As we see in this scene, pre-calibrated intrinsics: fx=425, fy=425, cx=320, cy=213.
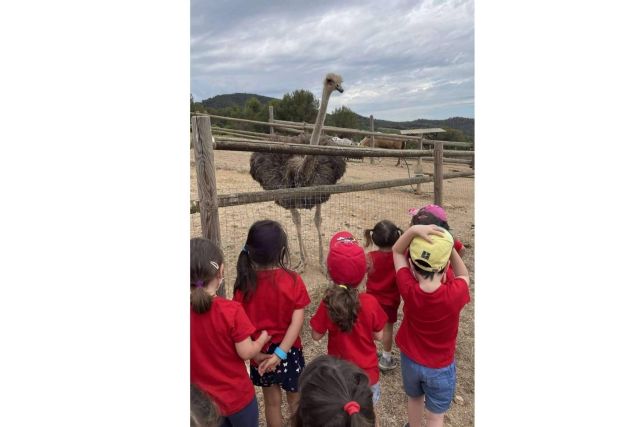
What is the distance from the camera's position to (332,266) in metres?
1.29

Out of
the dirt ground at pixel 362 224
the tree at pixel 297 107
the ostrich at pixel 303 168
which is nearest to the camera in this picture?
the dirt ground at pixel 362 224

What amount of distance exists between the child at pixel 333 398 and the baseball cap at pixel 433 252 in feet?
1.30

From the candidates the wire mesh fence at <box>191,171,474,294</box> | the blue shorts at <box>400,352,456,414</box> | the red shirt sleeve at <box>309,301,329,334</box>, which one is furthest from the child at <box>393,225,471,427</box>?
the wire mesh fence at <box>191,171,474,294</box>

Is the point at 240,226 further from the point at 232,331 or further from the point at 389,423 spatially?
the point at 232,331

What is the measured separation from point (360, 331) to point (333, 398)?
0.50 metres

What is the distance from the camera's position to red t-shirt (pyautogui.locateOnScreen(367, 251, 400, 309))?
1785 millimetres

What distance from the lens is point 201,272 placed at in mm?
1113

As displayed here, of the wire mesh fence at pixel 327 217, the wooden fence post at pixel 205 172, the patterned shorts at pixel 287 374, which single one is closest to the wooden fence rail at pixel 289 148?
the wooden fence post at pixel 205 172

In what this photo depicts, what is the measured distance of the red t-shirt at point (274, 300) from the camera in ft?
4.38

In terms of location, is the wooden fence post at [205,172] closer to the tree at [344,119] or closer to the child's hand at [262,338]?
the child's hand at [262,338]

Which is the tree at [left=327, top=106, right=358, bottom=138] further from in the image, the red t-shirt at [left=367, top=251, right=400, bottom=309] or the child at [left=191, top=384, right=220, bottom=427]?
the child at [left=191, top=384, right=220, bottom=427]

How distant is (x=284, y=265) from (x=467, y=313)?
1.75 m
